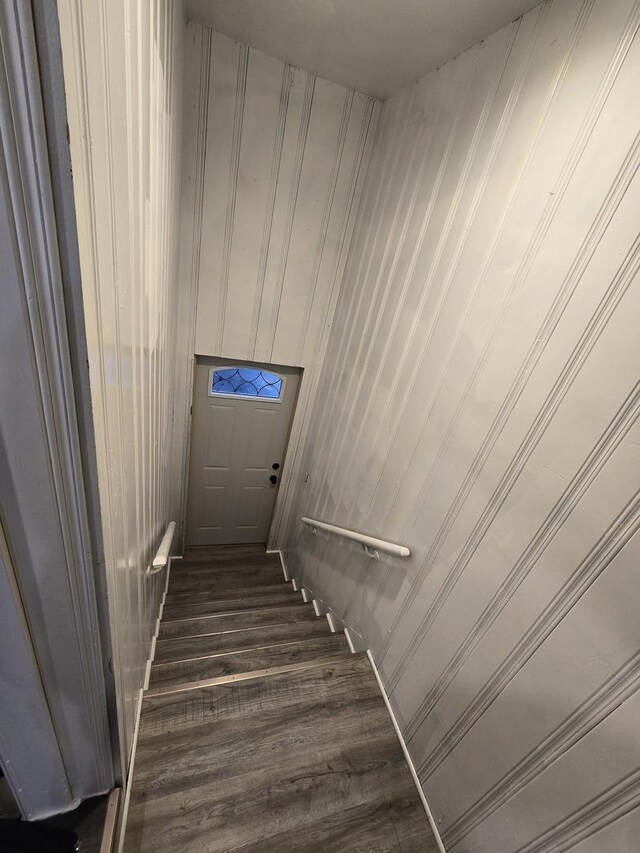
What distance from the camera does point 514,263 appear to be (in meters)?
1.28

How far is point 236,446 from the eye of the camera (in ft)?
11.3

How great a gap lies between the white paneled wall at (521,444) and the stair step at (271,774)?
199mm

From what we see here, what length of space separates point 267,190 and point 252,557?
139 inches

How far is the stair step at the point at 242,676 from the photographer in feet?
5.39

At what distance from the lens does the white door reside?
3.17 meters

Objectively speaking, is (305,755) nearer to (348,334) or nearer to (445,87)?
(348,334)

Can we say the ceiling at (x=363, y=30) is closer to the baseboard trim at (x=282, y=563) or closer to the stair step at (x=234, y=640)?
the stair step at (x=234, y=640)

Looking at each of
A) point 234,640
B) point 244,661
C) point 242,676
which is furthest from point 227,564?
point 242,676

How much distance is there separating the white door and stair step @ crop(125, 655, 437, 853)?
208cm

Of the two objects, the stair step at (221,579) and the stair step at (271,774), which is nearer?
the stair step at (271,774)

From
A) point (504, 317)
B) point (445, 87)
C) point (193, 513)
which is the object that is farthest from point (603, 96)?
point (193, 513)

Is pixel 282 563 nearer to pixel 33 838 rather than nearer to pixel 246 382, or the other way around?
pixel 246 382

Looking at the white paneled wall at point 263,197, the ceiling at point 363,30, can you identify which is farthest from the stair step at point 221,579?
the ceiling at point 363,30

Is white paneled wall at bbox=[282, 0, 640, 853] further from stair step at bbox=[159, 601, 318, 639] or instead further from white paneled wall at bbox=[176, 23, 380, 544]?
stair step at bbox=[159, 601, 318, 639]
